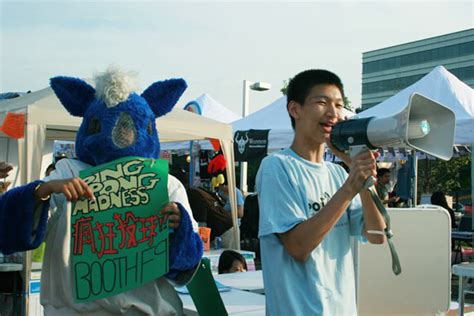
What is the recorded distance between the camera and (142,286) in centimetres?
181

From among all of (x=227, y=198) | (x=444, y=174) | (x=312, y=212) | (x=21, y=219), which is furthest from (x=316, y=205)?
(x=444, y=174)

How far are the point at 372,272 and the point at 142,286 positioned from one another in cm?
147

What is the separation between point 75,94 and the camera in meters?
2.04

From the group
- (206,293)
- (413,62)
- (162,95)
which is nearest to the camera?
(162,95)

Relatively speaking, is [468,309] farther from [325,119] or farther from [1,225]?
[1,225]

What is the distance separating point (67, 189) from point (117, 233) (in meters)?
0.23

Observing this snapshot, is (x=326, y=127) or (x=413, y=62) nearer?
(x=326, y=127)

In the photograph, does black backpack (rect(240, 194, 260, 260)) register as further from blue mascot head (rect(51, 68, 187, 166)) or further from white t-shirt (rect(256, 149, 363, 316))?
white t-shirt (rect(256, 149, 363, 316))

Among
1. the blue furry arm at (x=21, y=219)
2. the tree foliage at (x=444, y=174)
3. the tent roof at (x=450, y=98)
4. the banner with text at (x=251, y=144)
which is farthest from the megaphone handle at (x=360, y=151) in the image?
the tree foliage at (x=444, y=174)

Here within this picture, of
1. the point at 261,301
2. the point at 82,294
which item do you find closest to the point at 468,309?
the point at 261,301

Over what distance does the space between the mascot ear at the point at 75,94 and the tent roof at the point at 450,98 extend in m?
6.17

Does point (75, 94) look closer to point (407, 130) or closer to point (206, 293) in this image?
point (206, 293)

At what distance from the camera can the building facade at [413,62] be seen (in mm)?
35125

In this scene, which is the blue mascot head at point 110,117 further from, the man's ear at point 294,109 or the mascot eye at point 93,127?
the man's ear at point 294,109
